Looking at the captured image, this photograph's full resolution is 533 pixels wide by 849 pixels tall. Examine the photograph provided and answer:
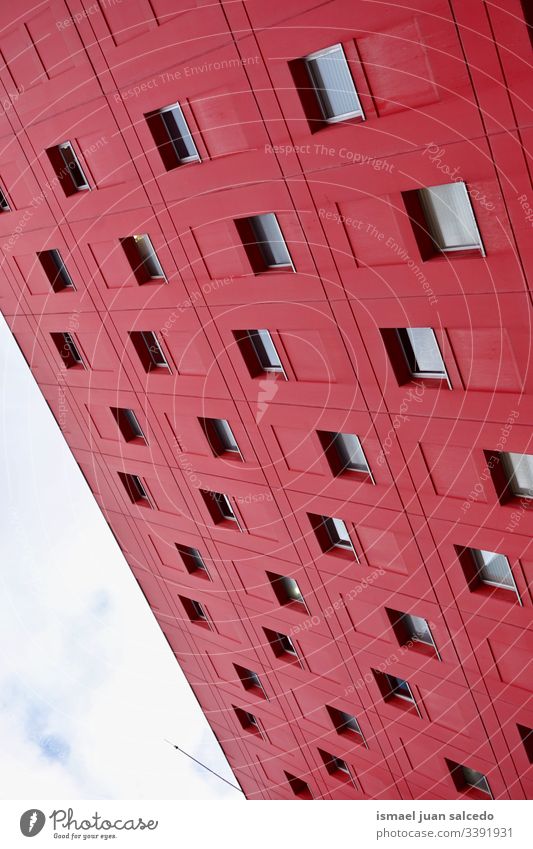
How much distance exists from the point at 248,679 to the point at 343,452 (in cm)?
1477

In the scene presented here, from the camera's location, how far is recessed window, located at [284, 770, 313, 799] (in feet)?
107

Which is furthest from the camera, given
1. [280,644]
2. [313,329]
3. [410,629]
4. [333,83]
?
[280,644]

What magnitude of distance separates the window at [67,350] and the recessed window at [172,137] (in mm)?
10037

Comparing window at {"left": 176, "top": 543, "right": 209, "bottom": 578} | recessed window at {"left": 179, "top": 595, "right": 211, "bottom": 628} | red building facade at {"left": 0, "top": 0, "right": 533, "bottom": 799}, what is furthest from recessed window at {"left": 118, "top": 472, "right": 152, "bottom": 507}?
recessed window at {"left": 179, "top": 595, "right": 211, "bottom": 628}

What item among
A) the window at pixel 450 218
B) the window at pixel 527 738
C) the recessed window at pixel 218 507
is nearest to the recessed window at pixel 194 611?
the recessed window at pixel 218 507

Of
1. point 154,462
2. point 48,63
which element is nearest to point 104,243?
point 48,63

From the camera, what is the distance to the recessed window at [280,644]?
2761 cm

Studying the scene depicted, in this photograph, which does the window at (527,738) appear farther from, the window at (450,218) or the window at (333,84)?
the window at (333,84)

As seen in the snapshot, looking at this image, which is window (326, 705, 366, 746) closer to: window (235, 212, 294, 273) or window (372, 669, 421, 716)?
Result: window (372, 669, 421, 716)

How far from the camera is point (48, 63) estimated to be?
2019cm

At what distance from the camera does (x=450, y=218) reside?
14008 millimetres

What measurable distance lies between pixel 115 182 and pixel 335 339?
7.54 metres

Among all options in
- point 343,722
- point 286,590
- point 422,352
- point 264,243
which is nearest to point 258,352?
point 264,243

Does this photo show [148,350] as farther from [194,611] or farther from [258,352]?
[194,611]
